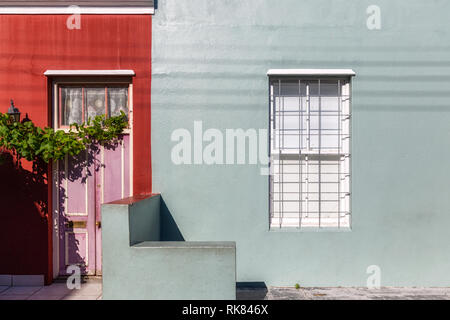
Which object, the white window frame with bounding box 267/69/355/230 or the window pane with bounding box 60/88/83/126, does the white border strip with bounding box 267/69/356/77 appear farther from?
the window pane with bounding box 60/88/83/126

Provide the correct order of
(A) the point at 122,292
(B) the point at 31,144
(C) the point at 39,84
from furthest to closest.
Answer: (C) the point at 39,84
(B) the point at 31,144
(A) the point at 122,292

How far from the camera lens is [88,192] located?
218 inches

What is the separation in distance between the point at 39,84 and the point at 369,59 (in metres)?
4.94

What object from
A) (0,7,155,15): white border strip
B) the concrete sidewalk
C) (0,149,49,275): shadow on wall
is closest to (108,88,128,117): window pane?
(0,7,155,15): white border strip

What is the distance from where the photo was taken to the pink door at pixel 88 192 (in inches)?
217

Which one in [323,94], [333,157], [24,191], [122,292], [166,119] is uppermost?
[323,94]

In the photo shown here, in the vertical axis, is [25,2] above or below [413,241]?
above

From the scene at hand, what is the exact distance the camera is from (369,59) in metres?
5.33

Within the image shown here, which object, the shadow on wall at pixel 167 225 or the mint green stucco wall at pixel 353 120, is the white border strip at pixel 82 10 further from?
the shadow on wall at pixel 167 225

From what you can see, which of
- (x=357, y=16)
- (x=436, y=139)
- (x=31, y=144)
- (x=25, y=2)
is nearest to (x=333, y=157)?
(x=436, y=139)

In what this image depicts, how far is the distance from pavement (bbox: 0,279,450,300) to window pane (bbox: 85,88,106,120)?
2.58 meters

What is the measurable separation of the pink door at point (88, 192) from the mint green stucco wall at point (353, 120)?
630 millimetres

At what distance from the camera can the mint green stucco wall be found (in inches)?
209

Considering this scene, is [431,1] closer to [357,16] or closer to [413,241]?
[357,16]
